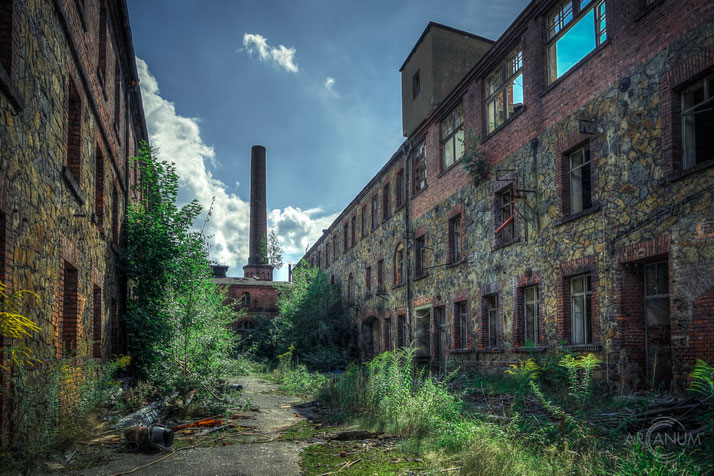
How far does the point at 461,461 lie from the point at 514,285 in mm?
8070

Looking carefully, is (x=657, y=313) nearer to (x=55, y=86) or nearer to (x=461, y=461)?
(x=461, y=461)

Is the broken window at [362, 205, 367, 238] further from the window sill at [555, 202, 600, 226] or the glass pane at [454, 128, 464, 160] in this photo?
the window sill at [555, 202, 600, 226]

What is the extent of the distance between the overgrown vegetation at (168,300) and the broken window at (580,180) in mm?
8232

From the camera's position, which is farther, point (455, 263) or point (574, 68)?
point (455, 263)

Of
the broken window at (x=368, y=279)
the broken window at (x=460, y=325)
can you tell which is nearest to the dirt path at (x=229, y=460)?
the broken window at (x=460, y=325)

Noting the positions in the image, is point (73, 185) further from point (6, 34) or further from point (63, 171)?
point (6, 34)

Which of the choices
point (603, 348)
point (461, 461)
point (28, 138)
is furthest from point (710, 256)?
point (28, 138)

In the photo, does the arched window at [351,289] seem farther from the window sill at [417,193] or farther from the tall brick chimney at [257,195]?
the tall brick chimney at [257,195]

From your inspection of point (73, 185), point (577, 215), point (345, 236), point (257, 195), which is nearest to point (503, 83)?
point (577, 215)

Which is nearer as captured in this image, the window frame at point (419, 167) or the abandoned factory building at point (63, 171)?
the abandoned factory building at point (63, 171)

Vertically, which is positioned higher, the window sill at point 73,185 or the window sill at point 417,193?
the window sill at point 417,193

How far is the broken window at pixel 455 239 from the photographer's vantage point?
17.1m

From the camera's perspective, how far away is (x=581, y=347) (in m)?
10.7

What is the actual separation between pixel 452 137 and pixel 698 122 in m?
9.39
